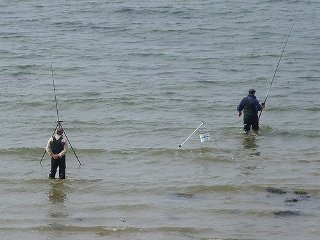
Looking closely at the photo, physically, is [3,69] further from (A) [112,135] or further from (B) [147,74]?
(A) [112,135]

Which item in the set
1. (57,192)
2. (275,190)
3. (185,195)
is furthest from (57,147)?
(275,190)

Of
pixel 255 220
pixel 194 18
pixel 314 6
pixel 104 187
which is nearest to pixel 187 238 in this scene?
pixel 255 220

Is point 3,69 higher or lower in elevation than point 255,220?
higher

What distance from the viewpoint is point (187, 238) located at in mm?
15398

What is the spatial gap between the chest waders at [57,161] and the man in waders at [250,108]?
6.02 meters

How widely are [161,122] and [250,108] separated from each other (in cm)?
375

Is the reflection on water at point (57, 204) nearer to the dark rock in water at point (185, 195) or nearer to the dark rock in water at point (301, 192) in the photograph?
the dark rock in water at point (185, 195)

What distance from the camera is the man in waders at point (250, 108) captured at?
2230 cm

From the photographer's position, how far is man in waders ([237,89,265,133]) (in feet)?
73.2

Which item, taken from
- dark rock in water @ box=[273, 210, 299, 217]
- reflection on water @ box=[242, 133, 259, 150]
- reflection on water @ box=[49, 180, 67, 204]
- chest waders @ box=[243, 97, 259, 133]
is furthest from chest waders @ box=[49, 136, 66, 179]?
chest waders @ box=[243, 97, 259, 133]

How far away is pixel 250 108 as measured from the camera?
2238 cm

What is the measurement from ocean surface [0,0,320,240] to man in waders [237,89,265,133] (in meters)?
0.56

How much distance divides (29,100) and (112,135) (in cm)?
523

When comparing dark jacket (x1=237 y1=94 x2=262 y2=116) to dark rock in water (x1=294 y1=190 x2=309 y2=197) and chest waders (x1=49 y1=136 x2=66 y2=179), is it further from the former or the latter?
chest waders (x1=49 y1=136 x2=66 y2=179)
